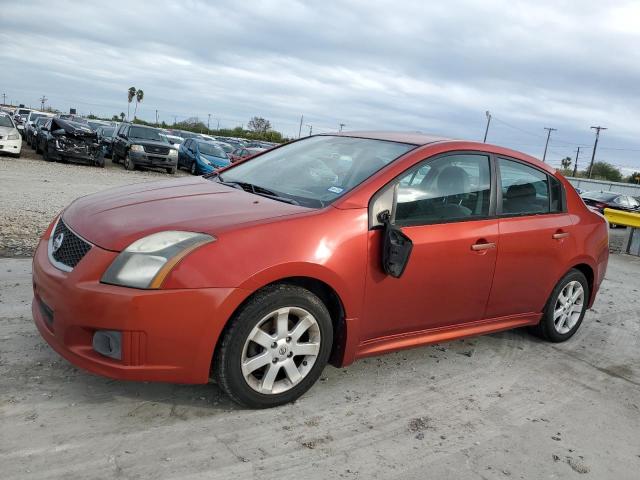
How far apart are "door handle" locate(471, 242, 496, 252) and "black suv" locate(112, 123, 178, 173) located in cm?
1751

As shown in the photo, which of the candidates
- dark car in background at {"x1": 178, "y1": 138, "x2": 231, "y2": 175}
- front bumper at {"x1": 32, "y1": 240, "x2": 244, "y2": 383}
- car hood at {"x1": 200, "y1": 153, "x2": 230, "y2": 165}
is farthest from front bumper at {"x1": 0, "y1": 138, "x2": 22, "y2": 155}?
front bumper at {"x1": 32, "y1": 240, "x2": 244, "y2": 383}

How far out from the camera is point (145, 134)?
21109mm

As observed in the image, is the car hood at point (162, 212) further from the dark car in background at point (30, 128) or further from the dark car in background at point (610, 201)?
the dark car in background at point (30, 128)

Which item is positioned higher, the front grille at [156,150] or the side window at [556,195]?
the side window at [556,195]

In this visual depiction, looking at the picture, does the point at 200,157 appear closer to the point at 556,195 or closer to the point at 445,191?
the point at 556,195

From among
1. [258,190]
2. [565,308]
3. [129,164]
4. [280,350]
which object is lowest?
[129,164]

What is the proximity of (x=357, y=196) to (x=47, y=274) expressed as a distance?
1.79 meters

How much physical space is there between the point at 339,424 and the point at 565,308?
2.74 metres

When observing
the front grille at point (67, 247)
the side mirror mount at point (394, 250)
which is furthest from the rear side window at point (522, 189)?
the front grille at point (67, 247)

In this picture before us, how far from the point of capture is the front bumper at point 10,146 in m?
18.4

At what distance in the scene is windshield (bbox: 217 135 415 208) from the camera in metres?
3.69

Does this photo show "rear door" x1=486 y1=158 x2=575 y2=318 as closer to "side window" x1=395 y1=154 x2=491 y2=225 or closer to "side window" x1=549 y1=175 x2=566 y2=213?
"side window" x1=549 y1=175 x2=566 y2=213

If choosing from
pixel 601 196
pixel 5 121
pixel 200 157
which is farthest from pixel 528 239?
pixel 601 196

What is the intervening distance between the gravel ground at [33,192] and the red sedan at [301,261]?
3557 mm
